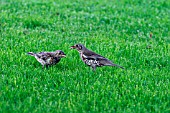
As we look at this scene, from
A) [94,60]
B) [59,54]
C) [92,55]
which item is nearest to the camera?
[94,60]

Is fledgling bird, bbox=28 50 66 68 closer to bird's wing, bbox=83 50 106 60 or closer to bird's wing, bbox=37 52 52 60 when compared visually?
bird's wing, bbox=37 52 52 60

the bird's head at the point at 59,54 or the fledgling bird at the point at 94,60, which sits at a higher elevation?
the bird's head at the point at 59,54

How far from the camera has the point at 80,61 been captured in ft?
34.2

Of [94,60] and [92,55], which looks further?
[92,55]

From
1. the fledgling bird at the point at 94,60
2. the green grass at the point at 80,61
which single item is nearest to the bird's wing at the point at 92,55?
the fledgling bird at the point at 94,60

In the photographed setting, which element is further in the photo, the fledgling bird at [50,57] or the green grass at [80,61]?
the fledgling bird at [50,57]

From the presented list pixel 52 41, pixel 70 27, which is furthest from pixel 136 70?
pixel 70 27

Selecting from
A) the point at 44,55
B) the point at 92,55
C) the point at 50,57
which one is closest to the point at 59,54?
the point at 50,57

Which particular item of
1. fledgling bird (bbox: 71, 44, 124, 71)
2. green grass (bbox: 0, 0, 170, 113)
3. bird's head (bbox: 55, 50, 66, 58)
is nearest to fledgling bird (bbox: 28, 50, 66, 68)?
bird's head (bbox: 55, 50, 66, 58)

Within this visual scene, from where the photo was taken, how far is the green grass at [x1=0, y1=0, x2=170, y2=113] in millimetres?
7668

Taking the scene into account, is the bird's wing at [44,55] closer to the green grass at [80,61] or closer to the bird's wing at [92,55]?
the green grass at [80,61]

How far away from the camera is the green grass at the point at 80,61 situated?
767 cm

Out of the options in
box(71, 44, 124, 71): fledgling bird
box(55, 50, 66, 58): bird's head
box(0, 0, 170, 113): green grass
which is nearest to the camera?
box(0, 0, 170, 113): green grass

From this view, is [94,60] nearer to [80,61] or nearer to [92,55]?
[92,55]
